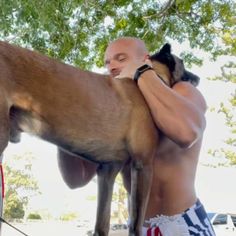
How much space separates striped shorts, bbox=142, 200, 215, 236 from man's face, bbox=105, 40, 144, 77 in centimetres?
71

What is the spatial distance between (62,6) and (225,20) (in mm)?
3743

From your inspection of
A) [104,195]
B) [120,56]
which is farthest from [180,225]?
[120,56]

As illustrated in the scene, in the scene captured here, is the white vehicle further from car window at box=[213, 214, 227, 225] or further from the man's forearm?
the man's forearm

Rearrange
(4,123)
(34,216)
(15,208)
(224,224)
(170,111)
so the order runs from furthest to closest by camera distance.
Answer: (34,216), (15,208), (224,224), (170,111), (4,123)

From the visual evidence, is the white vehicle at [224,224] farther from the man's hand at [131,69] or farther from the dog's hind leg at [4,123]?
the dog's hind leg at [4,123]

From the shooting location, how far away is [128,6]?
7930mm

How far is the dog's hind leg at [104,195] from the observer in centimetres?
218

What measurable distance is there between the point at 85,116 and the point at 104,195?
444mm

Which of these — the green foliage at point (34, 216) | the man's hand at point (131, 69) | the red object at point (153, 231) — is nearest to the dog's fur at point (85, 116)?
the man's hand at point (131, 69)

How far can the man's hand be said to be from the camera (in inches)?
92.7

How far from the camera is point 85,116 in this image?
1906 mm

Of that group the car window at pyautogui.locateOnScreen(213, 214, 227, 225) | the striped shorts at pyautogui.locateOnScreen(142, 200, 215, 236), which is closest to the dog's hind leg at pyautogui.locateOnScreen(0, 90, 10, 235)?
the striped shorts at pyautogui.locateOnScreen(142, 200, 215, 236)

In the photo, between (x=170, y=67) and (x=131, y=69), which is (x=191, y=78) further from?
(x=131, y=69)

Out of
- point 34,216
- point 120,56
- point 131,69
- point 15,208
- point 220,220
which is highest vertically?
point 15,208
